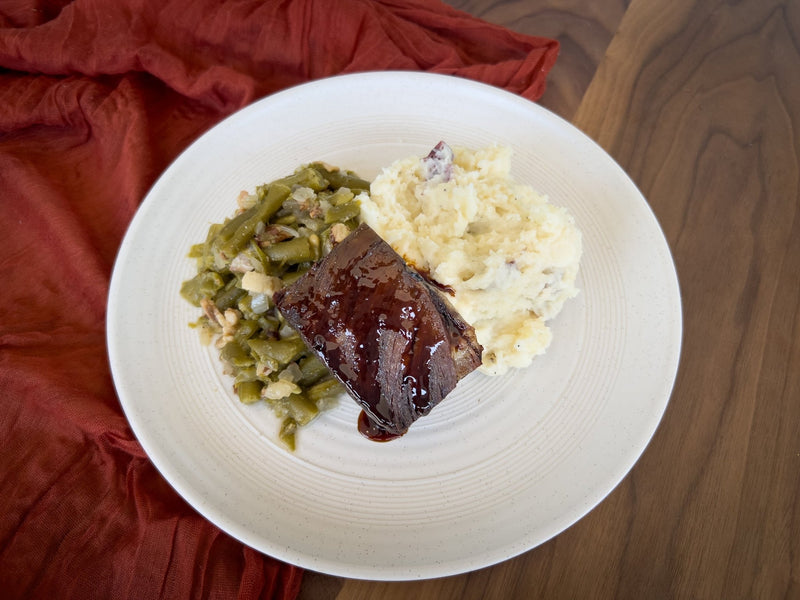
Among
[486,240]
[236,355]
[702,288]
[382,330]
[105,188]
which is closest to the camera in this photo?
[382,330]

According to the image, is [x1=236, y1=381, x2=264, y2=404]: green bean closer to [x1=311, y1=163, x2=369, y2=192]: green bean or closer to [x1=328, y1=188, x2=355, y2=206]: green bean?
[x1=328, y1=188, x2=355, y2=206]: green bean

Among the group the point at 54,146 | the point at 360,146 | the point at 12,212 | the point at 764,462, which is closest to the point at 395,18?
the point at 360,146

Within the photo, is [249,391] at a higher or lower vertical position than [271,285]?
lower

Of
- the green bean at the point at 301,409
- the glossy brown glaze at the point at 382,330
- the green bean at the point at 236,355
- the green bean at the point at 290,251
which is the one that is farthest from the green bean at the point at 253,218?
the green bean at the point at 301,409

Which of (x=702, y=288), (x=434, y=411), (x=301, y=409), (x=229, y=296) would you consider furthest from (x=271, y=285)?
(x=702, y=288)

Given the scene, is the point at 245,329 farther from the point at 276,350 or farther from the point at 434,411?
the point at 434,411

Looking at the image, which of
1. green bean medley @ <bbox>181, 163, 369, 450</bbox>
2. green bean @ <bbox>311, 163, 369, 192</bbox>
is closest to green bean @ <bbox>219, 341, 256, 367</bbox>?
green bean medley @ <bbox>181, 163, 369, 450</bbox>
